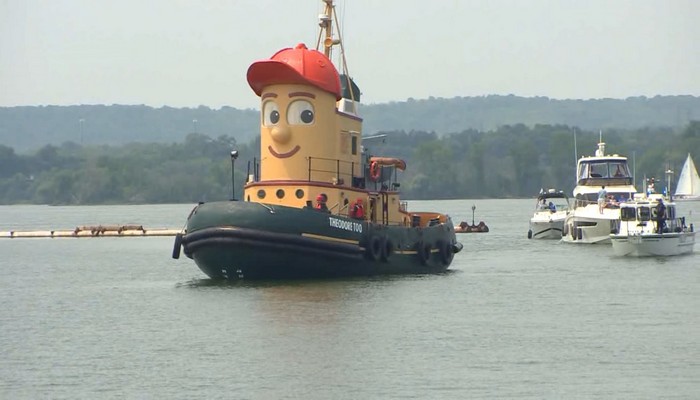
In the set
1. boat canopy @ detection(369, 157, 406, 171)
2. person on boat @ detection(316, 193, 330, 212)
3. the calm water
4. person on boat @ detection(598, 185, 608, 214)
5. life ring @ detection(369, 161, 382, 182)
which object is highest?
boat canopy @ detection(369, 157, 406, 171)

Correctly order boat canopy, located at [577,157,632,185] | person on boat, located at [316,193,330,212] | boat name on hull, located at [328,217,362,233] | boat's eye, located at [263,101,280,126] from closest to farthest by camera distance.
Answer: boat name on hull, located at [328,217,362,233], person on boat, located at [316,193,330,212], boat's eye, located at [263,101,280,126], boat canopy, located at [577,157,632,185]

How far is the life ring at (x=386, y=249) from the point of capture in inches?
1629

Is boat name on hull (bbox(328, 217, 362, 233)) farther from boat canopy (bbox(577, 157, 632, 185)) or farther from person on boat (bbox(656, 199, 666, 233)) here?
boat canopy (bbox(577, 157, 632, 185))

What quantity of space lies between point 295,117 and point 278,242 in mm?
4801

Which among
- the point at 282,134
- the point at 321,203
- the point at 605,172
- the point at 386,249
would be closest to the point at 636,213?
the point at 605,172

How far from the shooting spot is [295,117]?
41.1 meters

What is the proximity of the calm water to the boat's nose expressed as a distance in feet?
14.4

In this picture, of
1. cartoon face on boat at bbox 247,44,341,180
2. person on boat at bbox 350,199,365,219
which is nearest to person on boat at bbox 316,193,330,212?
person on boat at bbox 350,199,365,219

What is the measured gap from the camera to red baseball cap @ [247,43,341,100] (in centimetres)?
4059

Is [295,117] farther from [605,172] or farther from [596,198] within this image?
[605,172]

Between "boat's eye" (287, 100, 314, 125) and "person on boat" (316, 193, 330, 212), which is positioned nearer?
"person on boat" (316, 193, 330, 212)

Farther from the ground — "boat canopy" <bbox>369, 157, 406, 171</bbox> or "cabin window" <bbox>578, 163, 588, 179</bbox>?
"cabin window" <bbox>578, 163, 588, 179</bbox>

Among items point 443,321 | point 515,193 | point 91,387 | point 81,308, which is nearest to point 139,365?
point 91,387

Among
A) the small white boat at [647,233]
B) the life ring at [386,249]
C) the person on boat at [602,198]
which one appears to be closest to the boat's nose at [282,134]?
the life ring at [386,249]
